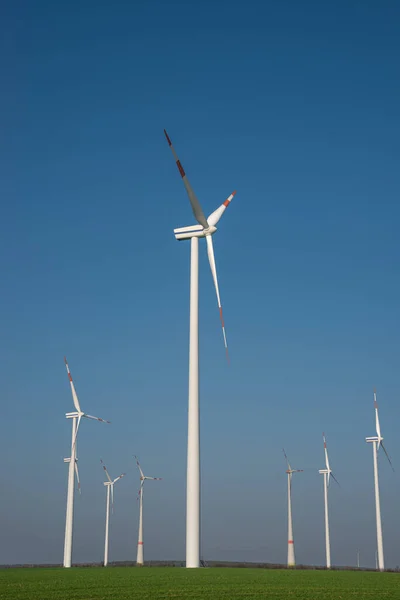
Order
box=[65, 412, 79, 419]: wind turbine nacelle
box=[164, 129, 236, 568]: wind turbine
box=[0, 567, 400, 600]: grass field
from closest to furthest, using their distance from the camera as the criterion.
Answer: box=[0, 567, 400, 600]: grass field → box=[164, 129, 236, 568]: wind turbine → box=[65, 412, 79, 419]: wind turbine nacelle

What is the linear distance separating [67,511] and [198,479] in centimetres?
2564

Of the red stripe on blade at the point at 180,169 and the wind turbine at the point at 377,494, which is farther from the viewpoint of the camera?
the wind turbine at the point at 377,494

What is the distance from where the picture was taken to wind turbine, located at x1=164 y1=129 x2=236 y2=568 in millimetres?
46406

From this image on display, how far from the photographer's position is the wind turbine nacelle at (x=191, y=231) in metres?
55.2

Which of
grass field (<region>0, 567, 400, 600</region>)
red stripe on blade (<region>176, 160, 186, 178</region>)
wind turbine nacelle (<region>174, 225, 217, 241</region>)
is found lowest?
grass field (<region>0, 567, 400, 600</region>)

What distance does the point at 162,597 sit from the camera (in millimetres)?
29719

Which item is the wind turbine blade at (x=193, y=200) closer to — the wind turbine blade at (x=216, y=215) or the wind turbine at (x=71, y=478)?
the wind turbine blade at (x=216, y=215)

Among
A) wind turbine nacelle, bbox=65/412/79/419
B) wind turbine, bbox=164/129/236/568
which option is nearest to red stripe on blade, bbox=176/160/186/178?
wind turbine, bbox=164/129/236/568

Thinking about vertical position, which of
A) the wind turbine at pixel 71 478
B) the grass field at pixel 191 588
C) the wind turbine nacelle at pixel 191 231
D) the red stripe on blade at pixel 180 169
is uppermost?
the red stripe on blade at pixel 180 169

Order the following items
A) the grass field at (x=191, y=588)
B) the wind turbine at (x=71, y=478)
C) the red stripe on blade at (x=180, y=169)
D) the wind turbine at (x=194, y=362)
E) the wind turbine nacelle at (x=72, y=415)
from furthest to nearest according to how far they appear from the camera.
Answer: the wind turbine nacelle at (x=72, y=415) < the wind turbine at (x=71, y=478) < the red stripe on blade at (x=180, y=169) < the wind turbine at (x=194, y=362) < the grass field at (x=191, y=588)

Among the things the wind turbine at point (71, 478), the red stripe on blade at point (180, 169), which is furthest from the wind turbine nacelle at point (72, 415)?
the red stripe on blade at point (180, 169)

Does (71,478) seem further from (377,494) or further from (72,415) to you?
(377,494)

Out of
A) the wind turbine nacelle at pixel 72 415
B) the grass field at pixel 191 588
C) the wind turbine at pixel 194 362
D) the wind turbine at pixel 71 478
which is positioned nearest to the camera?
the grass field at pixel 191 588

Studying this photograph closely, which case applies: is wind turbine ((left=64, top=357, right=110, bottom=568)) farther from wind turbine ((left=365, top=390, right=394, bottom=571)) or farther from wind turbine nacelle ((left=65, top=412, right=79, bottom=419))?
wind turbine ((left=365, top=390, right=394, bottom=571))
